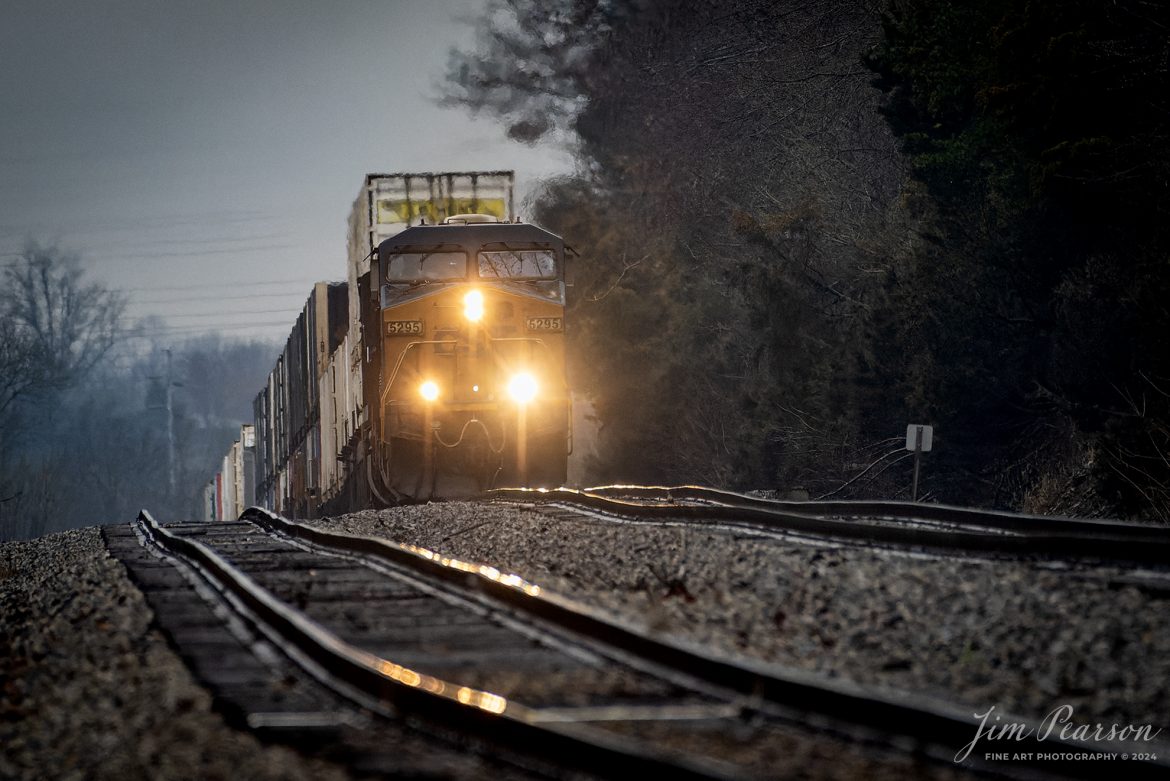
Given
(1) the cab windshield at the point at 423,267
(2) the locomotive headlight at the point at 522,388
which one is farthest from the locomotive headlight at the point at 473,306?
(2) the locomotive headlight at the point at 522,388

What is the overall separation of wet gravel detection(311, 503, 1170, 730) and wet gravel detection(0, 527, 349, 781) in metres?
2.04

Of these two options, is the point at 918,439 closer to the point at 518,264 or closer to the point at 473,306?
the point at 518,264

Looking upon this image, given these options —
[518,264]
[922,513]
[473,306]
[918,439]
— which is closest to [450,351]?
[473,306]

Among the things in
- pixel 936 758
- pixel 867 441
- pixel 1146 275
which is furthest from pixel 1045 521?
pixel 867 441

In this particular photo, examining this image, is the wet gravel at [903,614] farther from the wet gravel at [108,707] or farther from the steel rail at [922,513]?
the wet gravel at [108,707]

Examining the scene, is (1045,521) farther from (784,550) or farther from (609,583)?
(609,583)

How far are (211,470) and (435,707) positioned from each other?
92.2 meters

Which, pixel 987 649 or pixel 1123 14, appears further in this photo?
pixel 1123 14

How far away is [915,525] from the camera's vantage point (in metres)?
9.41

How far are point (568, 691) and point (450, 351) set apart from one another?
10.8m

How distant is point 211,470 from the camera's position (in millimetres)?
92250
